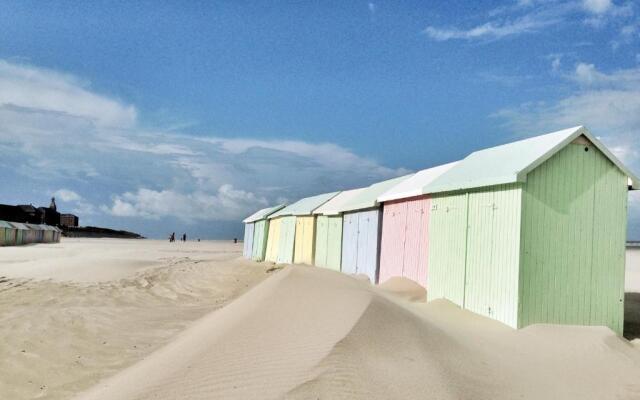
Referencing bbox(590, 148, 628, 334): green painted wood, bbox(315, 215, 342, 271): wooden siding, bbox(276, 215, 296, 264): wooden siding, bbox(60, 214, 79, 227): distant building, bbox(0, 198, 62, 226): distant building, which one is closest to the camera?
bbox(590, 148, 628, 334): green painted wood

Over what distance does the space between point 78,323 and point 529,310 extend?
9076 mm

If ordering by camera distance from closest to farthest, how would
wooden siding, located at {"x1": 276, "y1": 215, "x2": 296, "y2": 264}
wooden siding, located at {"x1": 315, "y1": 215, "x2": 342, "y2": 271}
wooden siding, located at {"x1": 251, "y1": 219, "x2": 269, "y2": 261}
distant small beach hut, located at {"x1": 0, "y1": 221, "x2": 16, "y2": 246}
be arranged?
wooden siding, located at {"x1": 315, "y1": 215, "x2": 342, "y2": 271} < wooden siding, located at {"x1": 276, "y1": 215, "x2": 296, "y2": 264} < wooden siding, located at {"x1": 251, "y1": 219, "x2": 269, "y2": 261} < distant small beach hut, located at {"x1": 0, "y1": 221, "x2": 16, "y2": 246}

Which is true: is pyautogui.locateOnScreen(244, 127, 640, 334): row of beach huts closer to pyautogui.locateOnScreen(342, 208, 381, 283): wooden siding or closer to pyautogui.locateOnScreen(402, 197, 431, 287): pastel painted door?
pyautogui.locateOnScreen(402, 197, 431, 287): pastel painted door

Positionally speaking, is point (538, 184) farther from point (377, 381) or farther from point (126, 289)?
point (126, 289)

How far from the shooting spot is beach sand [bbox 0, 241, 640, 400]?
19.5 ft

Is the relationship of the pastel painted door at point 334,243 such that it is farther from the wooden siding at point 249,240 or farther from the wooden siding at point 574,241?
the wooden siding at point 249,240

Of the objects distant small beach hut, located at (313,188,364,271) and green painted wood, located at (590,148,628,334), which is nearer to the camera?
green painted wood, located at (590,148,628,334)

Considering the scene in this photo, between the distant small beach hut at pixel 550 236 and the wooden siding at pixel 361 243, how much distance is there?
5172 millimetres

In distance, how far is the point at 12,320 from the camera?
11.3 metres

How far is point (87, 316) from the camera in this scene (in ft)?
39.1

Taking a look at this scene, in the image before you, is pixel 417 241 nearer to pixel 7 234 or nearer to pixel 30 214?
pixel 7 234

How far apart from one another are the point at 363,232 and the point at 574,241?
7796 mm

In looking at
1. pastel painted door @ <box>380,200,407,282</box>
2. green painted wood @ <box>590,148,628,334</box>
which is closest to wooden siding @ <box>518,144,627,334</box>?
green painted wood @ <box>590,148,628,334</box>

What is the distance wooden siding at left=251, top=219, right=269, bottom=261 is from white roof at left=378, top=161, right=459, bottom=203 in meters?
17.6
